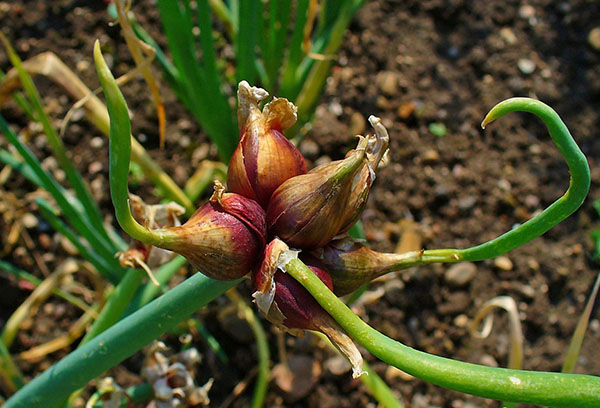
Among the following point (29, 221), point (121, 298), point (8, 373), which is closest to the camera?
point (121, 298)

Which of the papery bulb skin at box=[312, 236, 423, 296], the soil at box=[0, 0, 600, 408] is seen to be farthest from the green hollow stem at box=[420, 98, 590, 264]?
Answer: the soil at box=[0, 0, 600, 408]

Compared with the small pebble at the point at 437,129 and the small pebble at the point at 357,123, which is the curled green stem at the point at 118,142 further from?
the small pebble at the point at 437,129

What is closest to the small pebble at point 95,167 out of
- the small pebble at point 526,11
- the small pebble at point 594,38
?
the small pebble at point 526,11

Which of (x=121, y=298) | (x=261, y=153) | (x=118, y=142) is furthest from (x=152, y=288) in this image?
(x=118, y=142)

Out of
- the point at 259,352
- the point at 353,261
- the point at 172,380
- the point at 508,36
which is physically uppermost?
the point at 353,261

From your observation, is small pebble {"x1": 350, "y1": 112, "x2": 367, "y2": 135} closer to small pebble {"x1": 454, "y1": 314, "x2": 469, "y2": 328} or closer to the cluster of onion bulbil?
small pebble {"x1": 454, "y1": 314, "x2": 469, "y2": 328}

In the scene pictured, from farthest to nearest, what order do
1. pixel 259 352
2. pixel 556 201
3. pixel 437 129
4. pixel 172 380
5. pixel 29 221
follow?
1. pixel 437 129
2. pixel 29 221
3. pixel 259 352
4. pixel 172 380
5. pixel 556 201

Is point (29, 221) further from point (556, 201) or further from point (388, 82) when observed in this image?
point (556, 201)
